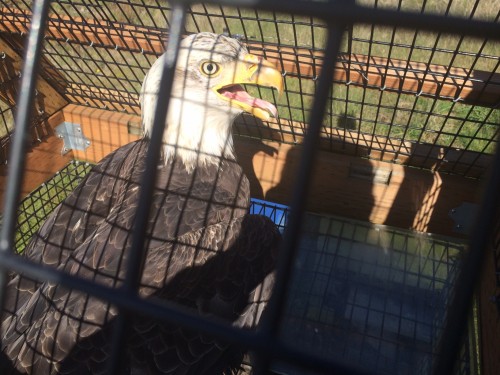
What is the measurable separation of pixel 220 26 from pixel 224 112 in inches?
92.8

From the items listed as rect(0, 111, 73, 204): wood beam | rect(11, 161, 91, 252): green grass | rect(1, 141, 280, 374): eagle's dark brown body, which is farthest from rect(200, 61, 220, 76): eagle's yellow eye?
rect(11, 161, 91, 252): green grass

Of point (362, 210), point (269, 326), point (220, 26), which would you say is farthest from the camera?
point (220, 26)

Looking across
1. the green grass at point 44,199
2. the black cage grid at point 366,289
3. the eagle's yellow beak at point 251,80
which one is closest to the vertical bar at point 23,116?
the eagle's yellow beak at point 251,80

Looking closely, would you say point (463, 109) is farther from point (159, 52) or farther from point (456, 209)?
point (159, 52)

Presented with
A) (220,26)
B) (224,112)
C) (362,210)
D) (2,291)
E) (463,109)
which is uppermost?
(220,26)

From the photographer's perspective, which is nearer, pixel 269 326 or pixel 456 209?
pixel 269 326

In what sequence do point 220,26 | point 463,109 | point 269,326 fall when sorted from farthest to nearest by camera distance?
point 220,26 → point 463,109 → point 269,326

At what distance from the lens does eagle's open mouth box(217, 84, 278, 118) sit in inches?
85.1

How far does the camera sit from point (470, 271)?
52 centimetres

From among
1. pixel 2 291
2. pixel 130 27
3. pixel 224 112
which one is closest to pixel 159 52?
pixel 130 27

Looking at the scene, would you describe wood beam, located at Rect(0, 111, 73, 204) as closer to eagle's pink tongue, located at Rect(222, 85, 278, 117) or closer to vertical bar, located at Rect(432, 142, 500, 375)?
eagle's pink tongue, located at Rect(222, 85, 278, 117)

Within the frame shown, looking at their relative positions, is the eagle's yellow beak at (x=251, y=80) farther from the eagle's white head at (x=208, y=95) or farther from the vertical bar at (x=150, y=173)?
the vertical bar at (x=150, y=173)

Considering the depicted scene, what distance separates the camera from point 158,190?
2121mm

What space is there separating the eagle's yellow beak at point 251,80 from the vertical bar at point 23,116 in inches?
58.8
